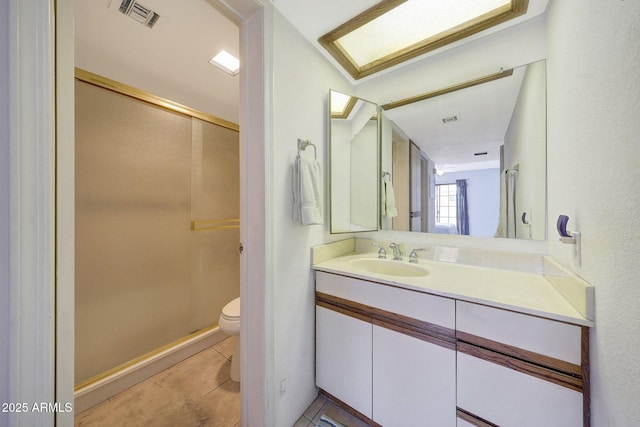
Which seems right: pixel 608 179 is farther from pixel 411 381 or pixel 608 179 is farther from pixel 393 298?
pixel 411 381

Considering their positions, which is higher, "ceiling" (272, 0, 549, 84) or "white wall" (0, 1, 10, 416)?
"ceiling" (272, 0, 549, 84)

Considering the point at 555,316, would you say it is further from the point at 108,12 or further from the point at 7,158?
the point at 108,12

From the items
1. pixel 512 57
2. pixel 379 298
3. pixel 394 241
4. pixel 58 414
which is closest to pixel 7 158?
pixel 58 414

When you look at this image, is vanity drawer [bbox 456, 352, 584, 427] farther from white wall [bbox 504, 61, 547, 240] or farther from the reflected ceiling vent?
the reflected ceiling vent

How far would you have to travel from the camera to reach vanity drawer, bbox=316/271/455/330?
901mm

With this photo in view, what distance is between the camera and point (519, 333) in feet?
2.48

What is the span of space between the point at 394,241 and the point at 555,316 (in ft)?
3.03

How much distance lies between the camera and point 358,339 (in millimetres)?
1125

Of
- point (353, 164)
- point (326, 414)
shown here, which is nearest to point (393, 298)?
point (326, 414)

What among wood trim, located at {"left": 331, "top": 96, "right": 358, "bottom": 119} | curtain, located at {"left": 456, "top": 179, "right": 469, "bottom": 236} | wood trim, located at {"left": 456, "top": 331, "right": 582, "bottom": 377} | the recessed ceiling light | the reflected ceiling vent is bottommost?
wood trim, located at {"left": 456, "top": 331, "right": 582, "bottom": 377}

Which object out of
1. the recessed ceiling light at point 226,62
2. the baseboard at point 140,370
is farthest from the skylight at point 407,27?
the baseboard at point 140,370

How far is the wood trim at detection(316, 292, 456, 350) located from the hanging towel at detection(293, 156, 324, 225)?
1.58ft

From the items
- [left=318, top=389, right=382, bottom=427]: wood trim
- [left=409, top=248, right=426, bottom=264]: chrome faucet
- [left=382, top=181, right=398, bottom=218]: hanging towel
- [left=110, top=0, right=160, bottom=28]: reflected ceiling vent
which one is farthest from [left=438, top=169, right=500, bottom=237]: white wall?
[left=110, top=0, right=160, bottom=28]: reflected ceiling vent

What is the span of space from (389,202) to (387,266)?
48 centimetres
